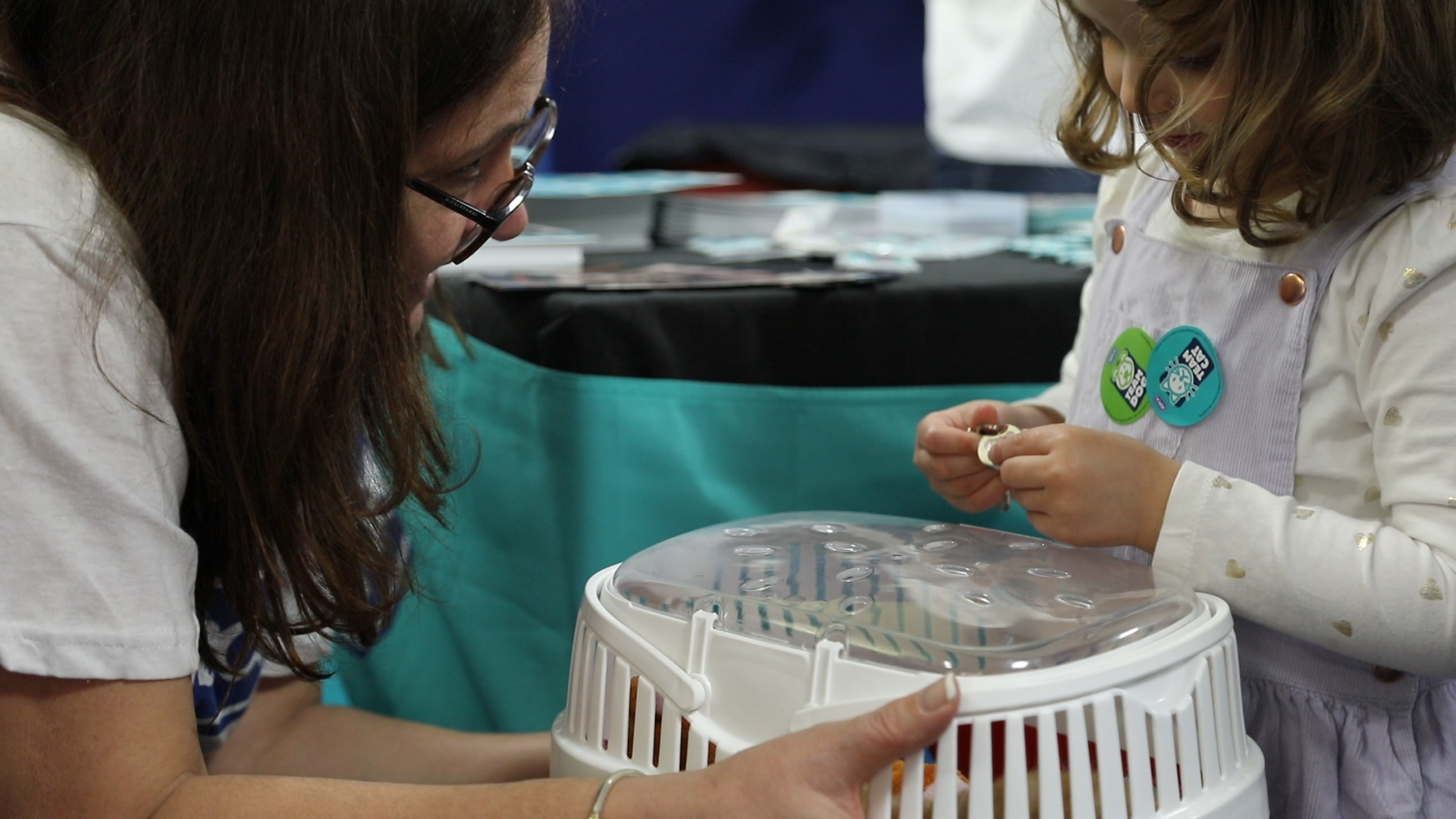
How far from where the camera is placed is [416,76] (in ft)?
2.24

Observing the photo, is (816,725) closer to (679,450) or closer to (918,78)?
(679,450)

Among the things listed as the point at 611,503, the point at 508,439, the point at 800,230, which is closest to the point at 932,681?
the point at 611,503

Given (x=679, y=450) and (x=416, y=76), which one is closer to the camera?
(x=416, y=76)

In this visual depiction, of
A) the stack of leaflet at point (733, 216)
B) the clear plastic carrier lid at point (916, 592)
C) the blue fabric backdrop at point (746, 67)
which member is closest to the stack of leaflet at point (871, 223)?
the stack of leaflet at point (733, 216)

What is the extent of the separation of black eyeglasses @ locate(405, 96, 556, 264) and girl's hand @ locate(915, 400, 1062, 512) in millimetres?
351

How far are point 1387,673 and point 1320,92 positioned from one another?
348mm

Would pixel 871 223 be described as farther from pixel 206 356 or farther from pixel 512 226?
pixel 206 356

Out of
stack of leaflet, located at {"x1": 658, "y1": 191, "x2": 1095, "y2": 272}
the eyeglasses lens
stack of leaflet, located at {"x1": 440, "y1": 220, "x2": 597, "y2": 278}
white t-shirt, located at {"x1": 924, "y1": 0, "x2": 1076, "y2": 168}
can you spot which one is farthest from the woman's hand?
white t-shirt, located at {"x1": 924, "y1": 0, "x2": 1076, "y2": 168}

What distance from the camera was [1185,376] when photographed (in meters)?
0.81

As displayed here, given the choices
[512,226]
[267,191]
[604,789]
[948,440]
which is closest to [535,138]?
[512,226]

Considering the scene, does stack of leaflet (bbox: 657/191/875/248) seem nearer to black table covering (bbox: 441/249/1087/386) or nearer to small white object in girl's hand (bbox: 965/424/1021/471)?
black table covering (bbox: 441/249/1087/386)

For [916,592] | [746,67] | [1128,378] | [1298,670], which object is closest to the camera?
[916,592]

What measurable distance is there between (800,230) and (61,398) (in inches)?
38.2

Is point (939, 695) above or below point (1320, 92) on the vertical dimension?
below
